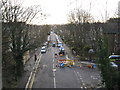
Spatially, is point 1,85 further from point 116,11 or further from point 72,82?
point 116,11

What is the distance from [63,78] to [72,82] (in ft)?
5.01

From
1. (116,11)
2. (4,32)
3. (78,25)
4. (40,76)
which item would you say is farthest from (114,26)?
(4,32)

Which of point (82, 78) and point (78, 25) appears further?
point (78, 25)

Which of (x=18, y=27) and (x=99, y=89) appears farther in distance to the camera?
(x=18, y=27)

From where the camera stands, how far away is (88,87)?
12.3m

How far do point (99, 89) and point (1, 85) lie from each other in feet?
26.7

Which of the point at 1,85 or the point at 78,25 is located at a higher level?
the point at 78,25

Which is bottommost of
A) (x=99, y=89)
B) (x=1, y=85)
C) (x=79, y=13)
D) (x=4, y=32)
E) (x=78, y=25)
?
(x=99, y=89)

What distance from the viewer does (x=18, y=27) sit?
14.5 m

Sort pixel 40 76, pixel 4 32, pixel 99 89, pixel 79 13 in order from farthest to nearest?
pixel 79 13, pixel 40 76, pixel 99 89, pixel 4 32

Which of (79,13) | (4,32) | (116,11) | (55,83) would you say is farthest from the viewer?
(79,13)

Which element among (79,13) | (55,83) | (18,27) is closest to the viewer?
(55,83)

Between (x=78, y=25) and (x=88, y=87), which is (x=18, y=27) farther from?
(x=78, y=25)

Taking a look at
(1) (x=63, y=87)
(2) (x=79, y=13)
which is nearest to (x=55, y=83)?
(1) (x=63, y=87)
